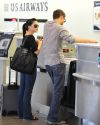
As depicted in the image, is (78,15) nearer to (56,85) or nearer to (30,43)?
(30,43)

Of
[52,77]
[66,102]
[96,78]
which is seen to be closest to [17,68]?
[52,77]

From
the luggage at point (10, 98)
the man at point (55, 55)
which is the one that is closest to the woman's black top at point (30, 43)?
the man at point (55, 55)

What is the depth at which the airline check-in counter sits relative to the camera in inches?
179

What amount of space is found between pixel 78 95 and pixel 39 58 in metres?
1.10

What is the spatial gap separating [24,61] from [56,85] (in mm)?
552

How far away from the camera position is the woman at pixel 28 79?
17.2ft

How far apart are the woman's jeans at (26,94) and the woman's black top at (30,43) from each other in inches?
13.4

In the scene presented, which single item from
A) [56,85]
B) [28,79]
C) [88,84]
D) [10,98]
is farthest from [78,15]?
[88,84]

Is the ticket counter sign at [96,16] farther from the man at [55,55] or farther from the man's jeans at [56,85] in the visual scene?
the man's jeans at [56,85]

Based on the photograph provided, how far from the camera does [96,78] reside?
4508 millimetres

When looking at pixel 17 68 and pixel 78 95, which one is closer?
pixel 78 95

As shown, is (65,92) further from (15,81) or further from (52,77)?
(15,81)

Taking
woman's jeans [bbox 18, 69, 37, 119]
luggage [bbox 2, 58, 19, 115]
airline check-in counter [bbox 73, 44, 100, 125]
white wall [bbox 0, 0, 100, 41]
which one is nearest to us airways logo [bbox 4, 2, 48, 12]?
white wall [bbox 0, 0, 100, 41]

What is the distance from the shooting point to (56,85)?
16.8 feet
